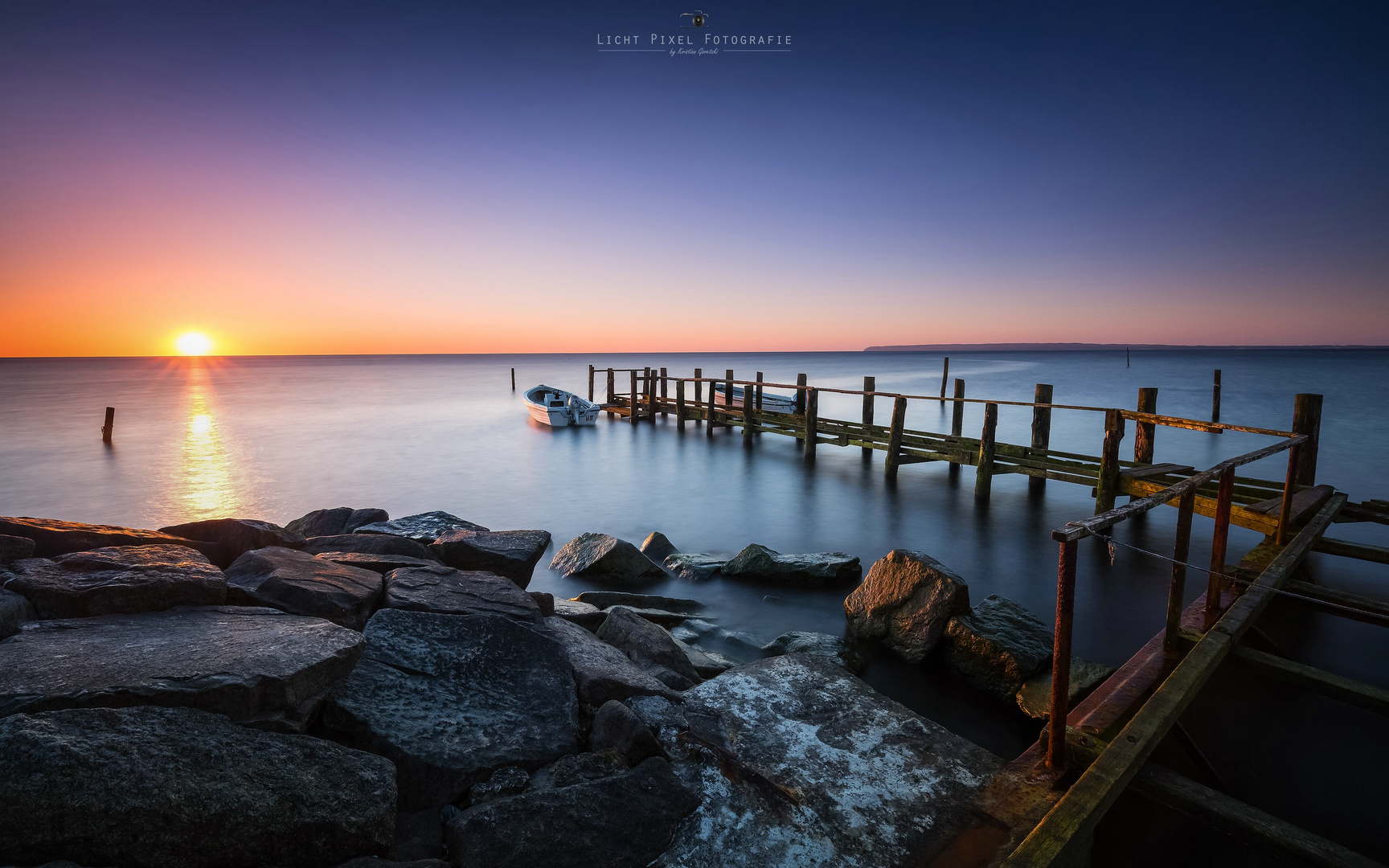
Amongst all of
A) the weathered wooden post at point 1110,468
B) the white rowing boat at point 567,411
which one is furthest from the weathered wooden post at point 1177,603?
the white rowing boat at point 567,411

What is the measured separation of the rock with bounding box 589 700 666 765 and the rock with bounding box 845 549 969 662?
9.92 ft

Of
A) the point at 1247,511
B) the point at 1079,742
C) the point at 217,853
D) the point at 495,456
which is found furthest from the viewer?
the point at 495,456

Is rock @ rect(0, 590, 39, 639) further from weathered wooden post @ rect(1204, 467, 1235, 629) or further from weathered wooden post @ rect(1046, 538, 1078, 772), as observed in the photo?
weathered wooden post @ rect(1204, 467, 1235, 629)

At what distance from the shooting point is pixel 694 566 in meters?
8.21

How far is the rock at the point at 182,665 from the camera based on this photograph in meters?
2.60

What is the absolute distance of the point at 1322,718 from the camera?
15.8 ft

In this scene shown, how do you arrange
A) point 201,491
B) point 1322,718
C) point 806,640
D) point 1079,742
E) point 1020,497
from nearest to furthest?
1. point 1079,742
2. point 1322,718
3. point 806,640
4. point 1020,497
5. point 201,491

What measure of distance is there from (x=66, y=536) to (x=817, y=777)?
5148 mm

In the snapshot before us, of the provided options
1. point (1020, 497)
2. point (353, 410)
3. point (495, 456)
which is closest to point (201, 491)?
point (495, 456)

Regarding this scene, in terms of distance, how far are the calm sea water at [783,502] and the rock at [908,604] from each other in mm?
286

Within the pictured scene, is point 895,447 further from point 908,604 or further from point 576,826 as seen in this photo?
point 576,826

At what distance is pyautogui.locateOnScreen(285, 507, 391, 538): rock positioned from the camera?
27.5 ft

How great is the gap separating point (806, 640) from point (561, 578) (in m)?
3.41

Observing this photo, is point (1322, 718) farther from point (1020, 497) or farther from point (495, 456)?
point (495, 456)
